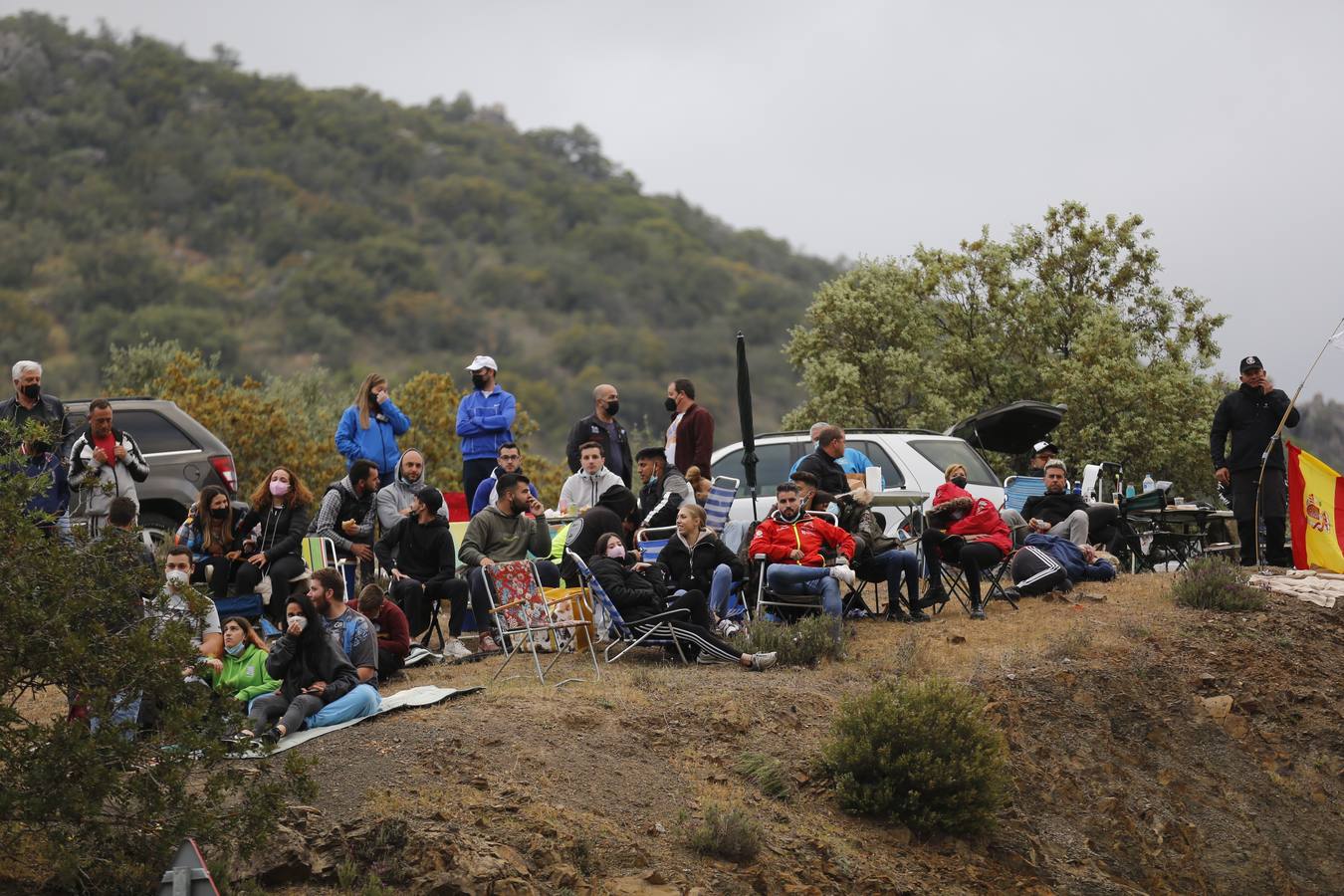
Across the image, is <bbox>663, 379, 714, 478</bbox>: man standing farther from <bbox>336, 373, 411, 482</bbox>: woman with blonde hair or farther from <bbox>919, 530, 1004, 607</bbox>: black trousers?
<bbox>336, 373, 411, 482</bbox>: woman with blonde hair

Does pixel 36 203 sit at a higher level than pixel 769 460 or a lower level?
higher

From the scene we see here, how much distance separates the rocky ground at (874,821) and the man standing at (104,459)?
11.5 feet

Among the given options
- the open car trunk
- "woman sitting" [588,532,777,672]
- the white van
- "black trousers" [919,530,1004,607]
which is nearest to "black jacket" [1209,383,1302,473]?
the white van

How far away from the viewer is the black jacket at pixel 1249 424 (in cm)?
1477

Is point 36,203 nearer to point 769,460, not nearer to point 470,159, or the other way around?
point 470,159

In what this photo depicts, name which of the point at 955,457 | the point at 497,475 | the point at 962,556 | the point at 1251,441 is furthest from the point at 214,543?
the point at 1251,441

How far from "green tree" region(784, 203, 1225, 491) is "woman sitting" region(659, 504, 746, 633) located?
11.2 meters

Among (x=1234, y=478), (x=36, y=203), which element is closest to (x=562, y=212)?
(x=36, y=203)

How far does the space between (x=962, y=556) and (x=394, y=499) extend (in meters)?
4.77

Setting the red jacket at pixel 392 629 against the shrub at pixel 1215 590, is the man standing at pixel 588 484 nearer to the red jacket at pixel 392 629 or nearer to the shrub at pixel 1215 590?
the red jacket at pixel 392 629

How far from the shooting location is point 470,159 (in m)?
95.2

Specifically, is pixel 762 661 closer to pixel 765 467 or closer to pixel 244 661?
pixel 244 661

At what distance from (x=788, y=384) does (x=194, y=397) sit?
5179 centimetres

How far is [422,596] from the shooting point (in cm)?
1255
